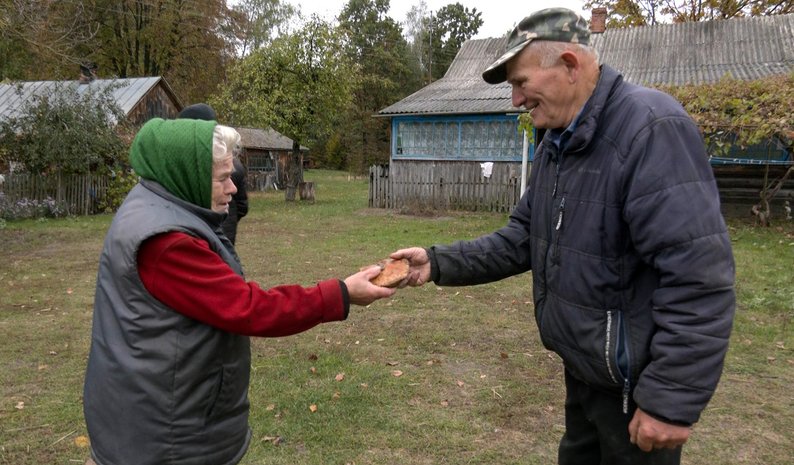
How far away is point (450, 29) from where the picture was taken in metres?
57.9

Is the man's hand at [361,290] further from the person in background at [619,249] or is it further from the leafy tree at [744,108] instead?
the leafy tree at [744,108]

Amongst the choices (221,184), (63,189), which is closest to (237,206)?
(221,184)

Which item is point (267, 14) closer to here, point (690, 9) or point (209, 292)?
point (690, 9)

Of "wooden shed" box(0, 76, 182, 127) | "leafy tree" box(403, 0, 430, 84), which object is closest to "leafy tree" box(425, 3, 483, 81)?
"leafy tree" box(403, 0, 430, 84)

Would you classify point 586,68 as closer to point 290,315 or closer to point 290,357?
point 290,315

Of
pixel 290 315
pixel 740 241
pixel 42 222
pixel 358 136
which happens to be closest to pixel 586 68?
pixel 290 315

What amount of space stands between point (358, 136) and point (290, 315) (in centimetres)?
4085

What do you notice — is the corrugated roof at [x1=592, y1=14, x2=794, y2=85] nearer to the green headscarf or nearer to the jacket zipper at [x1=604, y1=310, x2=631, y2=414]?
the jacket zipper at [x1=604, y1=310, x2=631, y2=414]

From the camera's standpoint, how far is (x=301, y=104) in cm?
2112

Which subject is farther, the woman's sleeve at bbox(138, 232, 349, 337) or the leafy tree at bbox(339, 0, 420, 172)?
the leafy tree at bbox(339, 0, 420, 172)

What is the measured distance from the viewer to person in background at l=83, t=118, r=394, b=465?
192cm

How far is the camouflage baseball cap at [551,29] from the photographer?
6.66 ft

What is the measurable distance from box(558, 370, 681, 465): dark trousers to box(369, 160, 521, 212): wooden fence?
1507 cm

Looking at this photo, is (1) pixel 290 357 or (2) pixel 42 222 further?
(2) pixel 42 222
